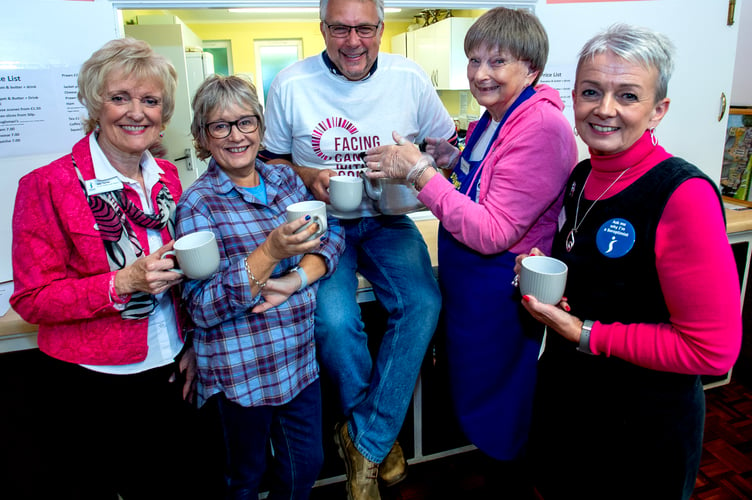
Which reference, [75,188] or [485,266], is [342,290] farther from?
[75,188]

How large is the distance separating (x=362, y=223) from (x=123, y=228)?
0.72 meters

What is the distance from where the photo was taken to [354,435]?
4.70 ft

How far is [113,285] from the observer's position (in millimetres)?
1103

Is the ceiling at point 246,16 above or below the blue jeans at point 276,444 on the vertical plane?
above

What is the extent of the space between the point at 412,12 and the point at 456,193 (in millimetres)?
6132

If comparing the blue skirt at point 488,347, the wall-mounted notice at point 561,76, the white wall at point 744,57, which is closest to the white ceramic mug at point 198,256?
the blue skirt at point 488,347

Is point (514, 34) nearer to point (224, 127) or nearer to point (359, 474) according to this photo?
point (224, 127)

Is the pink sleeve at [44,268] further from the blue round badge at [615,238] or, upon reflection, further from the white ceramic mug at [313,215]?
the blue round badge at [615,238]

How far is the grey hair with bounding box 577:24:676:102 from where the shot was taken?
2.98 ft

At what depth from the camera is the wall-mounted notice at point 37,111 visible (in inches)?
64.1

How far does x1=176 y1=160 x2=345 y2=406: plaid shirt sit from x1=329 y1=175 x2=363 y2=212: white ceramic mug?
0.16m

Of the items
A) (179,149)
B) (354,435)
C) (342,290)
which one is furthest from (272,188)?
(179,149)

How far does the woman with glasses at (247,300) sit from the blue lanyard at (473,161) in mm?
446

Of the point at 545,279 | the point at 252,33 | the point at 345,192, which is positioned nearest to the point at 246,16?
the point at 252,33
